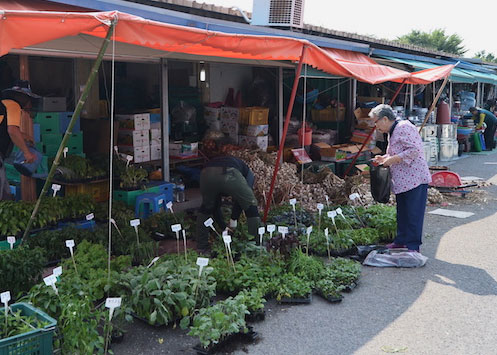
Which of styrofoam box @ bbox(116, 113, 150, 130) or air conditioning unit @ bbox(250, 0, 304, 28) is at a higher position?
air conditioning unit @ bbox(250, 0, 304, 28)

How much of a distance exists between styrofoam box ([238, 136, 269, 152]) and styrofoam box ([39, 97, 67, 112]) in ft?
13.4

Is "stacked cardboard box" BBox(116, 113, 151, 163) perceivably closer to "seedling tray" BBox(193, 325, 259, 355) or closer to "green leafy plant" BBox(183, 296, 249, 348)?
"green leafy plant" BBox(183, 296, 249, 348)

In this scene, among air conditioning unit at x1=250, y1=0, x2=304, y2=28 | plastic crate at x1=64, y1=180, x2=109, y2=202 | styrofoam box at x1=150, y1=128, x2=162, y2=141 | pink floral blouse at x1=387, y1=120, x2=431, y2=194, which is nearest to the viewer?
pink floral blouse at x1=387, y1=120, x2=431, y2=194

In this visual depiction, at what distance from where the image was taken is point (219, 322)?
4.26m

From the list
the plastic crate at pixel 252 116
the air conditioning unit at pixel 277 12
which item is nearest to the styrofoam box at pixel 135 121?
the plastic crate at pixel 252 116

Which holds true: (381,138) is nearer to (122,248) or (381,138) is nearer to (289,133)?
(289,133)

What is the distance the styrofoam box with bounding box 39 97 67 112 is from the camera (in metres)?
8.08

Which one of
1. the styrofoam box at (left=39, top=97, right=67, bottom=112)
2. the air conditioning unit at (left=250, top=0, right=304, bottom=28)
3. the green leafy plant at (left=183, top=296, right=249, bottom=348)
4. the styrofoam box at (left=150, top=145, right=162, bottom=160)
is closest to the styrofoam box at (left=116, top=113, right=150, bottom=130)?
the styrofoam box at (left=150, top=145, right=162, bottom=160)

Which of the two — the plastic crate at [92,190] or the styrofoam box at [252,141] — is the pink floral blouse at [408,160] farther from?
the styrofoam box at [252,141]

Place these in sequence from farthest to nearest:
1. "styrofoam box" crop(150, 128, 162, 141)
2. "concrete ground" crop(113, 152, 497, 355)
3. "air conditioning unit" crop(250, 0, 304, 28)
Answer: "air conditioning unit" crop(250, 0, 304, 28)
"styrofoam box" crop(150, 128, 162, 141)
"concrete ground" crop(113, 152, 497, 355)

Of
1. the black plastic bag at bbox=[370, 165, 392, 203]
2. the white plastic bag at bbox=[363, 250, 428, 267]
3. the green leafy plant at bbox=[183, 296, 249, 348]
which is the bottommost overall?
the white plastic bag at bbox=[363, 250, 428, 267]

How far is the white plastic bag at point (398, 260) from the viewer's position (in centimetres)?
652

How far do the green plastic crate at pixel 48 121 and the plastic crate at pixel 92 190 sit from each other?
88 cm

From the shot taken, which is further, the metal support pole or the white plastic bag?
the metal support pole
